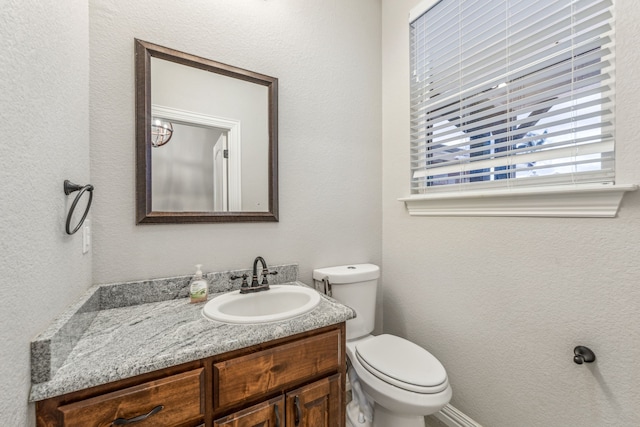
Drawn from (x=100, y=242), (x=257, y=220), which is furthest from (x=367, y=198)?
(x=100, y=242)

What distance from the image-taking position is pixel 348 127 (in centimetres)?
172

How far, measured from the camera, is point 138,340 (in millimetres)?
822

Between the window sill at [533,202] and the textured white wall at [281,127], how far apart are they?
1.65ft

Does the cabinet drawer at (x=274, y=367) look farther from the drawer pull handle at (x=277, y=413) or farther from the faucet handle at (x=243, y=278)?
the faucet handle at (x=243, y=278)

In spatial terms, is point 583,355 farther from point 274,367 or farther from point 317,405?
point 274,367

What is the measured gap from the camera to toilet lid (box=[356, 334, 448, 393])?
1.11m

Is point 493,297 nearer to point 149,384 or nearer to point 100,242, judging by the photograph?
point 149,384

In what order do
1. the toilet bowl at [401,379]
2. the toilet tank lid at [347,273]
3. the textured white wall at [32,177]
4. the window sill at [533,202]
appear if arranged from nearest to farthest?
the textured white wall at [32,177] → the window sill at [533,202] → the toilet bowl at [401,379] → the toilet tank lid at [347,273]

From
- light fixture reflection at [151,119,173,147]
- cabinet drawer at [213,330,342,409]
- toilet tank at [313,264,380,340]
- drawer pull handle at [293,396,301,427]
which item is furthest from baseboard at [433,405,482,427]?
→ light fixture reflection at [151,119,173,147]

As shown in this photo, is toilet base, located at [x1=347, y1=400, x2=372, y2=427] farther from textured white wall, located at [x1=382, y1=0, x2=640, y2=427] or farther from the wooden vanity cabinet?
textured white wall, located at [x1=382, y1=0, x2=640, y2=427]

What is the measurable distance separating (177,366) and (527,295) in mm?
1368

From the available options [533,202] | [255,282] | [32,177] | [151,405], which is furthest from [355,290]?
[32,177]

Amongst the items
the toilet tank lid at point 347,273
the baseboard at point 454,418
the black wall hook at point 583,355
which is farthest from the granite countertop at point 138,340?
the baseboard at point 454,418

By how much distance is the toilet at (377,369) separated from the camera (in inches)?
42.9
